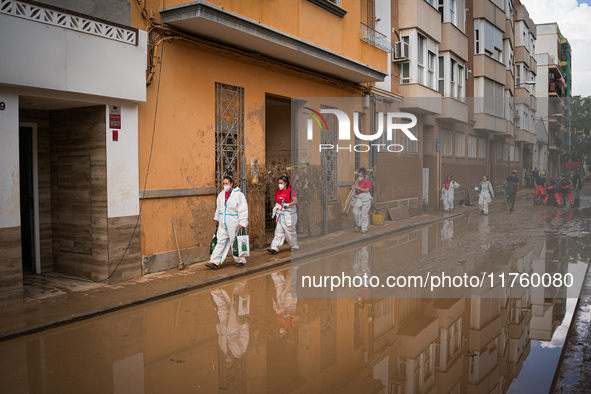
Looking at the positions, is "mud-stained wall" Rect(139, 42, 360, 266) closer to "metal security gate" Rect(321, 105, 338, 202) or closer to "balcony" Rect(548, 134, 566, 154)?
"metal security gate" Rect(321, 105, 338, 202)

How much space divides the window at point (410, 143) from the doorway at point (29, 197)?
14952 mm

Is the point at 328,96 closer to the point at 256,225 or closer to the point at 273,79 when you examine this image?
the point at 273,79

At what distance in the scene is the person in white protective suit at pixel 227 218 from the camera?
32.1 ft

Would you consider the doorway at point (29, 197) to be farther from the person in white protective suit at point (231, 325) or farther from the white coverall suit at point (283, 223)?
the white coverall suit at point (283, 223)

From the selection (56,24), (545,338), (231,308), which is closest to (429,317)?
(545,338)

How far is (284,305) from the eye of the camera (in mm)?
7391

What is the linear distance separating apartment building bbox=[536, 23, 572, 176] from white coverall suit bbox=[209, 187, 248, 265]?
1788 inches

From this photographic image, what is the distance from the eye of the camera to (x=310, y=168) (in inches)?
576

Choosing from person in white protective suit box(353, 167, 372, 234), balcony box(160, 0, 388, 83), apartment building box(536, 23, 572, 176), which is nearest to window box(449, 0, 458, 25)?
balcony box(160, 0, 388, 83)

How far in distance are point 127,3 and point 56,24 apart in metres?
1.62

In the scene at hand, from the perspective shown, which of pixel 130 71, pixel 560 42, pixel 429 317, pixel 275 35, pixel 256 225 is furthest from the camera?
pixel 560 42

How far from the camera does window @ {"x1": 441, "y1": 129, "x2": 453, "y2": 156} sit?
82.5 feet

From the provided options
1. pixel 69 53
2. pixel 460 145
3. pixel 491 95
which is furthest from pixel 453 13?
pixel 69 53

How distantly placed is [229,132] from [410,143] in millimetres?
12244
